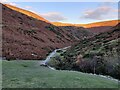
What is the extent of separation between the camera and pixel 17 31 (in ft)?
219

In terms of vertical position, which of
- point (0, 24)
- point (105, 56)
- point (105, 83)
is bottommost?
point (105, 83)

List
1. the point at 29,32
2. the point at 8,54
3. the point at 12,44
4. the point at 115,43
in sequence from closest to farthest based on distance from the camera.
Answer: the point at 115,43
the point at 8,54
the point at 12,44
the point at 29,32

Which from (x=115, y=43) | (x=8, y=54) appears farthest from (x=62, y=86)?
(x=8, y=54)

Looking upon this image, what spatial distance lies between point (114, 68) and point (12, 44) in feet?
106

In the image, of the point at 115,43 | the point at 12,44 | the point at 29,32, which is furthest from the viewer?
the point at 29,32

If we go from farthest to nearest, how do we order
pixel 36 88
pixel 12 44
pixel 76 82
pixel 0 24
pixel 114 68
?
1. pixel 0 24
2. pixel 12 44
3. pixel 114 68
4. pixel 76 82
5. pixel 36 88

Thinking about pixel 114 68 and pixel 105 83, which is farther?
pixel 114 68

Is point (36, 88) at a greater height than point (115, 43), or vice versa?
point (115, 43)

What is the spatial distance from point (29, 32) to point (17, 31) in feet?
18.1

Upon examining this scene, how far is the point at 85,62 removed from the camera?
27.0 meters

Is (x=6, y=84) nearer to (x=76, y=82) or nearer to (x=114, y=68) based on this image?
(x=76, y=82)

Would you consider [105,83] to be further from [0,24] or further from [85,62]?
[0,24]

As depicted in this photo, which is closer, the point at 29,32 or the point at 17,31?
the point at 17,31

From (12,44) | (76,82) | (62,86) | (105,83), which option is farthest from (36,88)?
(12,44)
